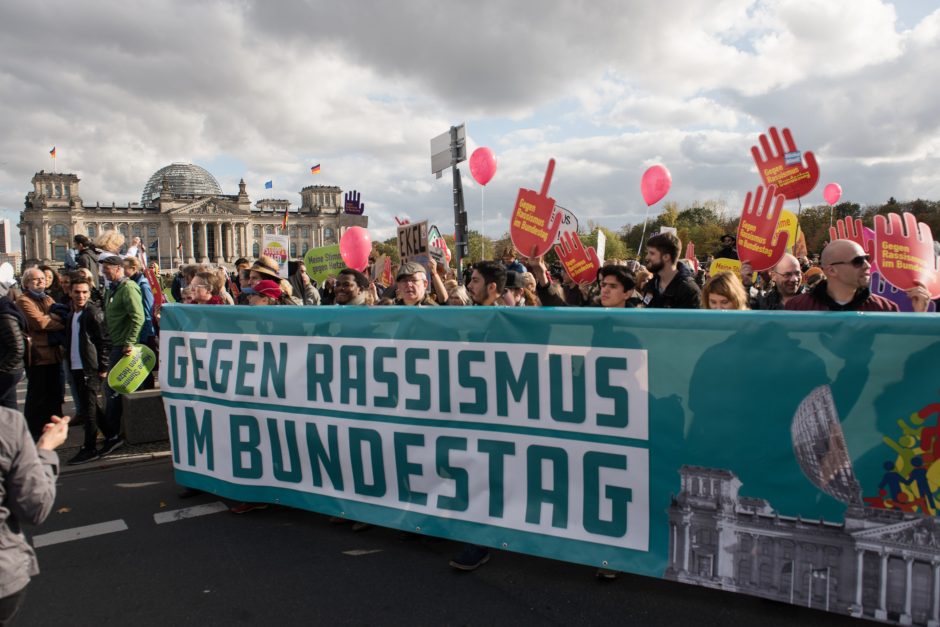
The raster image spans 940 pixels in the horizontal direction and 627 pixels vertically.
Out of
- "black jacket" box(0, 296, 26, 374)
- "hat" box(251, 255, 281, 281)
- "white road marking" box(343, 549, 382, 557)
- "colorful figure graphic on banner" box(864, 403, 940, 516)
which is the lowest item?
"white road marking" box(343, 549, 382, 557)

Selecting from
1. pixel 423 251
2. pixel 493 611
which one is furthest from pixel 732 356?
pixel 423 251

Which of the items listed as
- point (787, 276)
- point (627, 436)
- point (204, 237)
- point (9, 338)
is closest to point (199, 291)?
point (9, 338)

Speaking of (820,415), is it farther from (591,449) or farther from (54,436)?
(54,436)

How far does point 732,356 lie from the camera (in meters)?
2.90

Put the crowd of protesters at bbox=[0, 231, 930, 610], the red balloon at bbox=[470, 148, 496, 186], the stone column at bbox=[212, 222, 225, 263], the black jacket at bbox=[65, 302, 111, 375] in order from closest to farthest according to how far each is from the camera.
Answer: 1. the crowd of protesters at bbox=[0, 231, 930, 610]
2. the black jacket at bbox=[65, 302, 111, 375]
3. the red balloon at bbox=[470, 148, 496, 186]
4. the stone column at bbox=[212, 222, 225, 263]

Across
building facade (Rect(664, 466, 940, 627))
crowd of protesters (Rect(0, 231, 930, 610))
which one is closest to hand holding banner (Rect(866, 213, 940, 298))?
crowd of protesters (Rect(0, 231, 930, 610))

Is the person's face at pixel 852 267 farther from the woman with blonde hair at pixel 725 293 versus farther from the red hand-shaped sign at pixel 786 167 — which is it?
the red hand-shaped sign at pixel 786 167

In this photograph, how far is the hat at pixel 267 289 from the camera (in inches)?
222

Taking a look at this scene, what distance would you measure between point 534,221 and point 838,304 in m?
3.93

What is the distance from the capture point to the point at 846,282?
3.63 meters

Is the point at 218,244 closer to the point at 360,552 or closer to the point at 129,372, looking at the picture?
the point at 129,372

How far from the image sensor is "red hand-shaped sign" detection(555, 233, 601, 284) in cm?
790

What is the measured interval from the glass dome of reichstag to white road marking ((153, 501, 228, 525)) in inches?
5821

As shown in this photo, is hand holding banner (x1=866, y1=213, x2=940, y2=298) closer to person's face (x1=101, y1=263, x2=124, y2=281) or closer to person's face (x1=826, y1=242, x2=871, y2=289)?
person's face (x1=826, y1=242, x2=871, y2=289)
